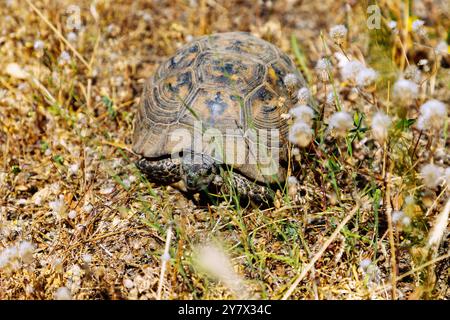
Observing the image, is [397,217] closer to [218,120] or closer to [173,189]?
[218,120]

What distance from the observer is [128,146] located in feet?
12.3

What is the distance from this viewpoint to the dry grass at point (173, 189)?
2656 millimetres

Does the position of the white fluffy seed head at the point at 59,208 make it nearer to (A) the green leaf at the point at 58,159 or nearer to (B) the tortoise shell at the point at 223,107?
(A) the green leaf at the point at 58,159

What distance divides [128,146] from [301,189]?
4.52ft

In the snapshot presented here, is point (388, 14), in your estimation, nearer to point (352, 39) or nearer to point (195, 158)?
point (352, 39)

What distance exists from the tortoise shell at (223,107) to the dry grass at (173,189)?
0.86 feet

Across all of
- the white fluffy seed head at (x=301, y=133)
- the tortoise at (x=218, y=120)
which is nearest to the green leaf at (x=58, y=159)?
the tortoise at (x=218, y=120)

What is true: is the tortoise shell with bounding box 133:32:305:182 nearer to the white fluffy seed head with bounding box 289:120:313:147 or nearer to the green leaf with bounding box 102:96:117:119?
the green leaf with bounding box 102:96:117:119

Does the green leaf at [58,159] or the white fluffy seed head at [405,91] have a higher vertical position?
the white fluffy seed head at [405,91]

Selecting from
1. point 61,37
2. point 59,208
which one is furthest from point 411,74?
point 61,37

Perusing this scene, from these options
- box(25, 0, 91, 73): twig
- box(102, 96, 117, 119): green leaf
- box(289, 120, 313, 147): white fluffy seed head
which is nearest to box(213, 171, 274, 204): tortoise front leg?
box(289, 120, 313, 147): white fluffy seed head

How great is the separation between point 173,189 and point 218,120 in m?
0.59

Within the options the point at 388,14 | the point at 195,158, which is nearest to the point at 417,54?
the point at 388,14

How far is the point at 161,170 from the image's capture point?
3.32 meters
